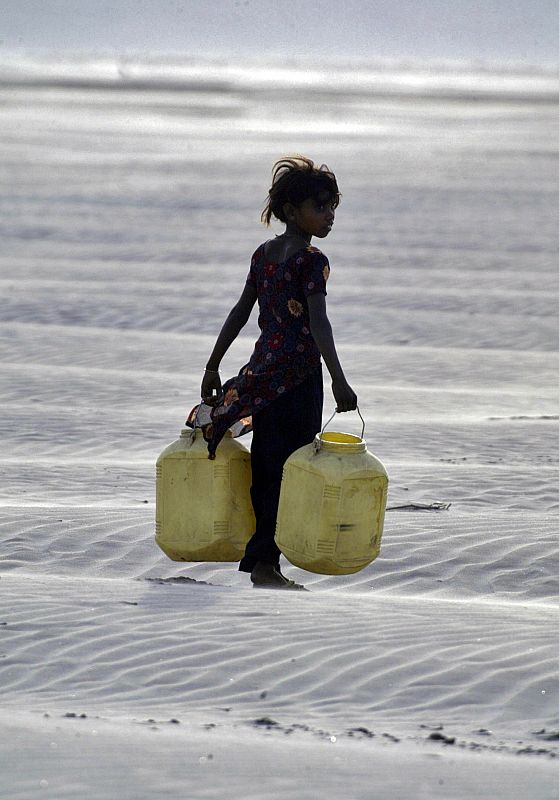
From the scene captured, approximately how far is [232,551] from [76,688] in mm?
1230

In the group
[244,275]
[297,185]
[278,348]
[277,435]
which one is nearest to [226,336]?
[278,348]

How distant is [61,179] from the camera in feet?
76.0

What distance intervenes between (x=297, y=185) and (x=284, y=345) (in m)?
0.59

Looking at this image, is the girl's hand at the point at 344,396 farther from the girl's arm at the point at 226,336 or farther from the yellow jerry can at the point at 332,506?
the girl's arm at the point at 226,336

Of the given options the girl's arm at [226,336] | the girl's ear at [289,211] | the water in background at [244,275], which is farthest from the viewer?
the water in background at [244,275]

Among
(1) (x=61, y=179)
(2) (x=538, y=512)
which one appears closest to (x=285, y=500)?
(2) (x=538, y=512)

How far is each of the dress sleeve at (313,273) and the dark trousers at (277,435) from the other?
346 mm

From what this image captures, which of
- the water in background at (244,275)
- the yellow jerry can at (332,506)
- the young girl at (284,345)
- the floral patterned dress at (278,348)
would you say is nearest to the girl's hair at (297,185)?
the young girl at (284,345)

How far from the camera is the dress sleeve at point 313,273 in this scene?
5.02 m

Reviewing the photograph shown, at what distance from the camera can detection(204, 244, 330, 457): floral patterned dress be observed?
509cm

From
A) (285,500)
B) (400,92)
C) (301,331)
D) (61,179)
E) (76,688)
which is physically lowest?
(76,688)

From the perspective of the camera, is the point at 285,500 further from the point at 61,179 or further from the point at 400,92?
the point at 400,92

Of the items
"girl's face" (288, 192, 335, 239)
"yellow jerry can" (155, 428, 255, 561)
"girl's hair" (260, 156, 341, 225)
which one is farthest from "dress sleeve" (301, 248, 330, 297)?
"yellow jerry can" (155, 428, 255, 561)

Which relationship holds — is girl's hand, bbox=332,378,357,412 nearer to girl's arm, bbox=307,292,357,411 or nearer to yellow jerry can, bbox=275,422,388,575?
girl's arm, bbox=307,292,357,411
